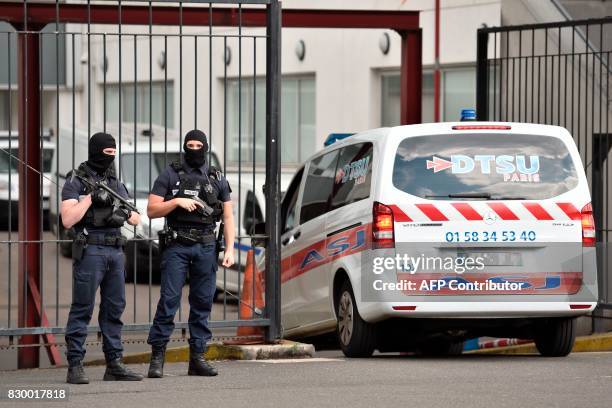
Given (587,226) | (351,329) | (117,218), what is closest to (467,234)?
(587,226)

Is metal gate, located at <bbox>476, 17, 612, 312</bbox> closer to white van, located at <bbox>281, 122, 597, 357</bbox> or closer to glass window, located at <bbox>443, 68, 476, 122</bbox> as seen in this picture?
white van, located at <bbox>281, 122, 597, 357</bbox>

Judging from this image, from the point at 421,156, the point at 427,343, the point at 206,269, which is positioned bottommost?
the point at 427,343

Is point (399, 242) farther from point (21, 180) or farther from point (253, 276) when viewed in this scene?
point (21, 180)

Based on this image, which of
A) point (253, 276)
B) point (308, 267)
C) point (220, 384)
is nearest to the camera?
point (220, 384)

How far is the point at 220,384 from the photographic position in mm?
9477

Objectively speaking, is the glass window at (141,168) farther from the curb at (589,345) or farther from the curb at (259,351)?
the curb at (259,351)

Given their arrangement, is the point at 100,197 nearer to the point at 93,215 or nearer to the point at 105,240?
the point at 93,215

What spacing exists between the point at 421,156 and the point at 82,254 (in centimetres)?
287

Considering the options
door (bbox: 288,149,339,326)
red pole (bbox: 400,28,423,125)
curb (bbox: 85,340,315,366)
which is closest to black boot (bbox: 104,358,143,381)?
curb (bbox: 85,340,315,366)

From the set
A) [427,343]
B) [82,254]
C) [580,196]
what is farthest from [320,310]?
[82,254]

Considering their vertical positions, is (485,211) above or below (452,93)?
below

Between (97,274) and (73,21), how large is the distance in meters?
5.44

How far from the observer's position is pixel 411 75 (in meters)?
16.5

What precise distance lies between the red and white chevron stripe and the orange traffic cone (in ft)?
4.85
